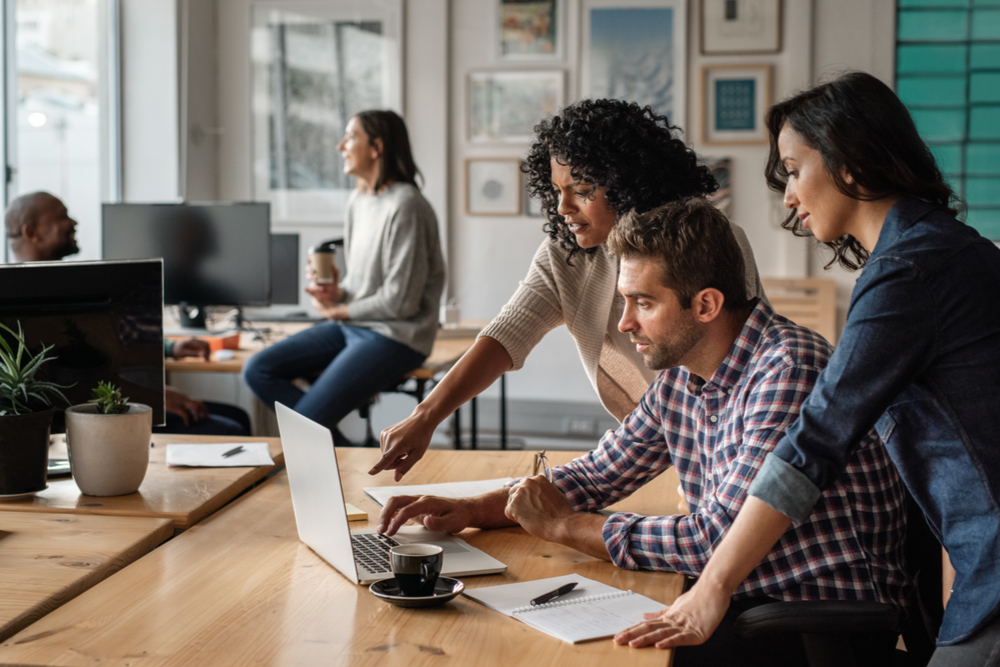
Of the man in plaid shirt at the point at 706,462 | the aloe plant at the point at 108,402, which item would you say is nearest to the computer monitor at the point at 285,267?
the aloe plant at the point at 108,402

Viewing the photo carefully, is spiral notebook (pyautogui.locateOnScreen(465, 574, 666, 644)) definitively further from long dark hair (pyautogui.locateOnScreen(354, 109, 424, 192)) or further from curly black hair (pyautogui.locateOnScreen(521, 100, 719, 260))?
long dark hair (pyautogui.locateOnScreen(354, 109, 424, 192))

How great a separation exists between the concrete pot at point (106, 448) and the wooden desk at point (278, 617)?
0.24 m

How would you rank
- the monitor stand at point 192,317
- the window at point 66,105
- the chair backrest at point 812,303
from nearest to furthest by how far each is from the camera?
the monitor stand at point 192,317 < the window at point 66,105 < the chair backrest at point 812,303

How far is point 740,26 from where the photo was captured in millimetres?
4871

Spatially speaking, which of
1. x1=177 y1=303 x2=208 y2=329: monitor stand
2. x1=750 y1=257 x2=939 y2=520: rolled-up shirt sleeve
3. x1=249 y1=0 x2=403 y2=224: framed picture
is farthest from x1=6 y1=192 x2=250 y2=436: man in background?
x1=750 y1=257 x2=939 y2=520: rolled-up shirt sleeve

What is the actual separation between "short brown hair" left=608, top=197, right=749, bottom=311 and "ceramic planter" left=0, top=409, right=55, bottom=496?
1070 mm

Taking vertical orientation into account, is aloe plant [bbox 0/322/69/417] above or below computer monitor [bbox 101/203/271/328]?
below

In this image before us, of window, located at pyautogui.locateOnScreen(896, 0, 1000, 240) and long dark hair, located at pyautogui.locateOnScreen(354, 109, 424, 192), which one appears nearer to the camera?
long dark hair, located at pyautogui.locateOnScreen(354, 109, 424, 192)

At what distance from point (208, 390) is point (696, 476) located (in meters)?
3.69

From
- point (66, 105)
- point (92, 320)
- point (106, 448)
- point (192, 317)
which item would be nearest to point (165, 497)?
point (106, 448)

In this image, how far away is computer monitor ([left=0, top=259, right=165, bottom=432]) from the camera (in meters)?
1.81

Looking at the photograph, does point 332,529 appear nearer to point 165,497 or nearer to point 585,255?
point 165,497

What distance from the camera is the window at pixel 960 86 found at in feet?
15.6

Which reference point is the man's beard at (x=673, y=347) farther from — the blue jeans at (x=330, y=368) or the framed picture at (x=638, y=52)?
the framed picture at (x=638, y=52)
